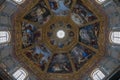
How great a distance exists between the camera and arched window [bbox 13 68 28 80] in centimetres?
1863

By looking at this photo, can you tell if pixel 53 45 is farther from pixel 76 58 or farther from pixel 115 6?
pixel 115 6

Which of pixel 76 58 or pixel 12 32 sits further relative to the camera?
pixel 76 58

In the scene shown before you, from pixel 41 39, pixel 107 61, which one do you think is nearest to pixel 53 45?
pixel 41 39

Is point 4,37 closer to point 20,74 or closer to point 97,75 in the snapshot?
point 20,74

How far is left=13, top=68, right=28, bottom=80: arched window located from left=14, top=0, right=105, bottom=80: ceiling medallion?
1030 mm

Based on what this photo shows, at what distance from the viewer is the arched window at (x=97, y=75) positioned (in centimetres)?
1860

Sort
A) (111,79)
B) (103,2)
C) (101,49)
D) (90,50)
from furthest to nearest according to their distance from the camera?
(90,50), (101,49), (103,2), (111,79)

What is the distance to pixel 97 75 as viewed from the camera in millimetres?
19219

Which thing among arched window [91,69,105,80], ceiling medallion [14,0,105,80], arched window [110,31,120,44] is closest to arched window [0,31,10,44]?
ceiling medallion [14,0,105,80]

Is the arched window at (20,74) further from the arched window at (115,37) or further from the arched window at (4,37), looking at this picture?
the arched window at (115,37)

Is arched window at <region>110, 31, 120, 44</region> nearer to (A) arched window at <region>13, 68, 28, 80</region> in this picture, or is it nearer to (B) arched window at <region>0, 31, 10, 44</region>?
(A) arched window at <region>13, 68, 28, 80</region>

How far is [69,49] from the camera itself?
76.7 feet

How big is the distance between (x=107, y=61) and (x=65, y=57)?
481cm

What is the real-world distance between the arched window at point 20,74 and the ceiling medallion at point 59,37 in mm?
1030
